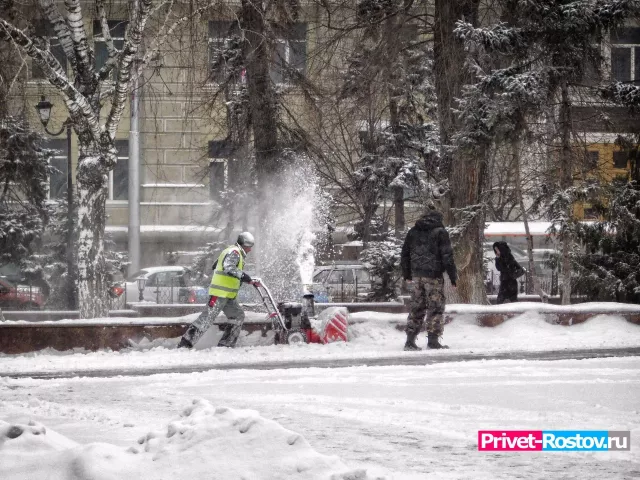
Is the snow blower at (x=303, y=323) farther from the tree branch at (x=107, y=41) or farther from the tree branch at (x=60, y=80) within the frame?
the tree branch at (x=107, y=41)

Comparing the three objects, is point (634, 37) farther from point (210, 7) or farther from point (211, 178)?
point (210, 7)

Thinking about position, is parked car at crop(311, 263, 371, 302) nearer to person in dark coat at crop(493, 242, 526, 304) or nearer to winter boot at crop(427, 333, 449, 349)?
person in dark coat at crop(493, 242, 526, 304)

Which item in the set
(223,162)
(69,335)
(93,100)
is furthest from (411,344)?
(223,162)

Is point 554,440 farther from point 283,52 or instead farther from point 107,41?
point 283,52

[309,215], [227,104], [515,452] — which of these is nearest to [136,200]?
[309,215]

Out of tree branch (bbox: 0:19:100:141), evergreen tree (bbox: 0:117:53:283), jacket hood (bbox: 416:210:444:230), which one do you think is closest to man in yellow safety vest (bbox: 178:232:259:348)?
jacket hood (bbox: 416:210:444:230)

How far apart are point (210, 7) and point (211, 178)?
54.3ft

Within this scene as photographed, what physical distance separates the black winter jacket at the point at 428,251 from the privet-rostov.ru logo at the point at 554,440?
21.0ft

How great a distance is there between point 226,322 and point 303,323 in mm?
1030

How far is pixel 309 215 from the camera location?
27203 mm

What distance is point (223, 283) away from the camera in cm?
1539

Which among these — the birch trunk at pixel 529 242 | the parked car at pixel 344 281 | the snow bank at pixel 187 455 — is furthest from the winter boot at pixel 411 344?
the parked car at pixel 344 281

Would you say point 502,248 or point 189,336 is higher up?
point 502,248

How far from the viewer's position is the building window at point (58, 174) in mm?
35406
